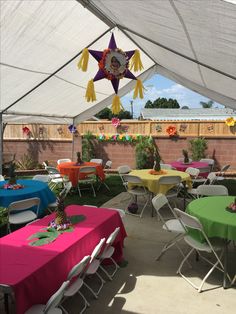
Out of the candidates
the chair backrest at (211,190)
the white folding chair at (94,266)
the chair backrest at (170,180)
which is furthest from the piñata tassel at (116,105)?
the white folding chair at (94,266)

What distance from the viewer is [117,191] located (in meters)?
Result: 8.42

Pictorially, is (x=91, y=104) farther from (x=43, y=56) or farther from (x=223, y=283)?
(x=223, y=283)

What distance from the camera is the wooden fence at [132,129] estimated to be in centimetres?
1085

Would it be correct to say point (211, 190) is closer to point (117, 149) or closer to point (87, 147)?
point (117, 149)

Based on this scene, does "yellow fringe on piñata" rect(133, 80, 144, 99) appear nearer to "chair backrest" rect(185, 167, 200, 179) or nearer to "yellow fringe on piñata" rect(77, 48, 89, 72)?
"yellow fringe on piñata" rect(77, 48, 89, 72)

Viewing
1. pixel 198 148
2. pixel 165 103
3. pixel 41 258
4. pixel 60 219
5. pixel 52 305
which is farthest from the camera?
pixel 165 103

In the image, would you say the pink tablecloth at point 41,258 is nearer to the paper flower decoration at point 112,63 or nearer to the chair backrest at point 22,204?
the chair backrest at point 22,204

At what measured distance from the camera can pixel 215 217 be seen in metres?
3.48

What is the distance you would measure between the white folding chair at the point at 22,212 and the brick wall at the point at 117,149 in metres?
7.14

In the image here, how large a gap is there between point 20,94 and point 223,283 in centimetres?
583

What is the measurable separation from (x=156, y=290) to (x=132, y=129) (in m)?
8.75

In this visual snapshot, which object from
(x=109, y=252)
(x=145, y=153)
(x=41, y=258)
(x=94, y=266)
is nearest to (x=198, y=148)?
(x=145, y=153)

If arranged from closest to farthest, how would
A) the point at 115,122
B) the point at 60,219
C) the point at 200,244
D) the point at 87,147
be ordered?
the point at 60,219, the point at 200,244, the point at 115,122, the point at 87,147

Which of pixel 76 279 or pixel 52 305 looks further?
pixel 76 279
